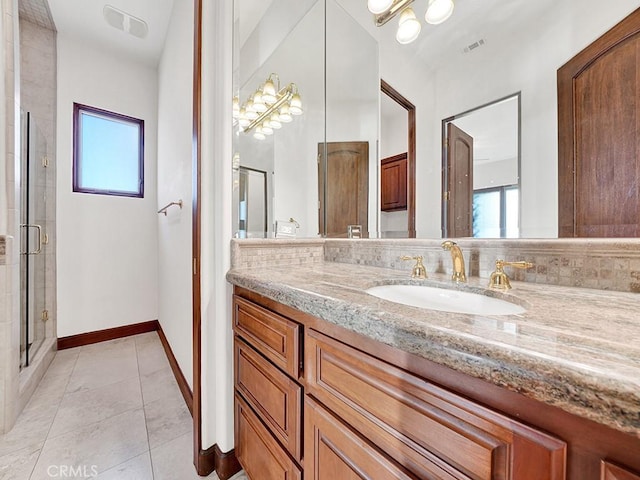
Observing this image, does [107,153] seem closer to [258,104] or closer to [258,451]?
[258,104]

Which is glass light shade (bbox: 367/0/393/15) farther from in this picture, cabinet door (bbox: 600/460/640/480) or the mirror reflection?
cabinet door (bbox: 600/460/640/480)

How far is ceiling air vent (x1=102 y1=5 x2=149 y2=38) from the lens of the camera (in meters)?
2.09

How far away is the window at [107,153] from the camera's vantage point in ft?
8.05

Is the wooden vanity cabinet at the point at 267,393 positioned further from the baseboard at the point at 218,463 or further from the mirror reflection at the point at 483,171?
the mirror reflection at the point at 483,171

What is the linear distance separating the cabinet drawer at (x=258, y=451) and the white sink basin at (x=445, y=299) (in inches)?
22.1

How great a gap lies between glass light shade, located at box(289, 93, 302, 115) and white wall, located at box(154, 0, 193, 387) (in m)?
0.65

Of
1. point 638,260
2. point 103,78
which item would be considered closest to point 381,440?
point 638,260

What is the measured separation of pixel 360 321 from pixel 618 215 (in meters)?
0.79

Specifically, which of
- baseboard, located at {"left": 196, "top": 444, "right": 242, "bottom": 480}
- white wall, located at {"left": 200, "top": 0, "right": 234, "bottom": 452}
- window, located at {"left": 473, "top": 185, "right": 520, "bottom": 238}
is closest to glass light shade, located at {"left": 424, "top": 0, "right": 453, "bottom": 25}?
window, located at {"left": 473, "top": 185, "right": 520, "bottom": 238}

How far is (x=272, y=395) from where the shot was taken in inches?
33.0

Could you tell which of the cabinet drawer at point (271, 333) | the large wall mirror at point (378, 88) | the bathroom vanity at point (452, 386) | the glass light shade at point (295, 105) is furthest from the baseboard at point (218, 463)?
the glass light shade at point (295, 105)

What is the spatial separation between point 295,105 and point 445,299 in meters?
1.65

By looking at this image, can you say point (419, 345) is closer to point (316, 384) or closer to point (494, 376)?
point (494, 376)

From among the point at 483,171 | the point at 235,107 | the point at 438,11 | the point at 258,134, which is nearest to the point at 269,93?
the point at 258,134
